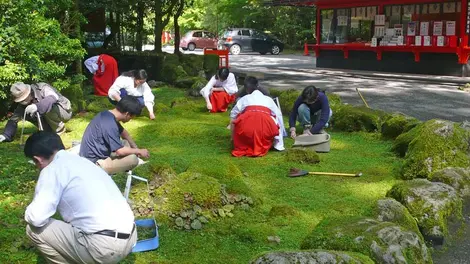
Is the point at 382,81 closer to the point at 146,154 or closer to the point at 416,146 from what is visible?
the point at 416,146

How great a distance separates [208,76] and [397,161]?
1061cm

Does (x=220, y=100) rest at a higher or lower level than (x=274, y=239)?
higher

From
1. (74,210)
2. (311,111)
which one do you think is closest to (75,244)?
(74,210)

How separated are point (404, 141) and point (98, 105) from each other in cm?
654

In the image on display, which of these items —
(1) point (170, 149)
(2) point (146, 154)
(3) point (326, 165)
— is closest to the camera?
(2) point (146, 154)

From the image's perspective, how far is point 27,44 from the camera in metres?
8.84

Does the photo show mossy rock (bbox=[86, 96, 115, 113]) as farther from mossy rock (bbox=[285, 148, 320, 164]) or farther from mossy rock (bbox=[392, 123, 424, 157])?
mossy rock (bbox=[392, 123, 424, 157])

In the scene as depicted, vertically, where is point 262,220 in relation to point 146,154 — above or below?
below

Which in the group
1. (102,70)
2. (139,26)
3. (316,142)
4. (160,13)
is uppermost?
(160,13)

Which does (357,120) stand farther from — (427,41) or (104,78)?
(427,41)

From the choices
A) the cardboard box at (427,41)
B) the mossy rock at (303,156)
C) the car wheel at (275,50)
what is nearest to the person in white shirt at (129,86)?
the mossy rock at (303,156)

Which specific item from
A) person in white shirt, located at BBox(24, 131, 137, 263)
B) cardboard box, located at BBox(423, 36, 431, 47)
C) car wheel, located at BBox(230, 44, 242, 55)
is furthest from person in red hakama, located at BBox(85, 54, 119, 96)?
car wheel, located at BBox(230, 44, 242, 55)

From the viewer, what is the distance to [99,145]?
5.30m

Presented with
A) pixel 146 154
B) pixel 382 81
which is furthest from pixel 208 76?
pixel 146 154
